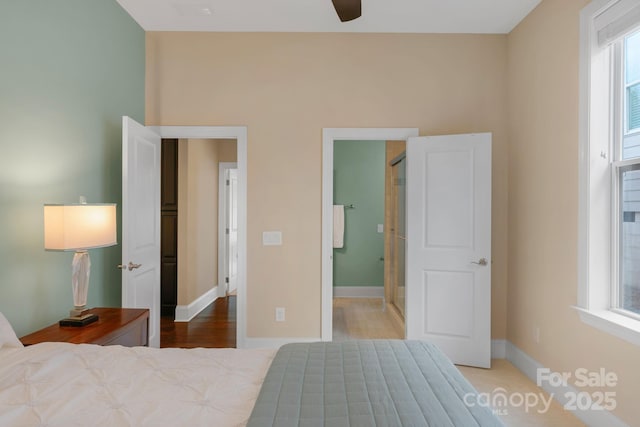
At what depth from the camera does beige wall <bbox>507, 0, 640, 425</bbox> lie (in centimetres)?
218

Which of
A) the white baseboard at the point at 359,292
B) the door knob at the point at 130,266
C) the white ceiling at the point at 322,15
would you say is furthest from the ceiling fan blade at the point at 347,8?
the white baseboard at the point at 359,292

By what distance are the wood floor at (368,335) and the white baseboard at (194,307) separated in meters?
0.07

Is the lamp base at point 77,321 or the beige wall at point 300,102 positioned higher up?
the beige wall at point 300,102

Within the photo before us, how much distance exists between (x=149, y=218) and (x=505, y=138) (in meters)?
3.20

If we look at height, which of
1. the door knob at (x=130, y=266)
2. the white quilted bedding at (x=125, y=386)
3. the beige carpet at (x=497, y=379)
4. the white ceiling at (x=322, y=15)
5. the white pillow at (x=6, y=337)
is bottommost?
the beige carpet at (x=497, y=379)

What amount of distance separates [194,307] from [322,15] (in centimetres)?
353

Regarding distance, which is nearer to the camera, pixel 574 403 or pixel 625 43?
pixel 625 43

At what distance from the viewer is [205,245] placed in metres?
4.78

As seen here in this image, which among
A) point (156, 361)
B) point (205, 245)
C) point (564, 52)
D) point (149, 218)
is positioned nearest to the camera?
point (156, 361)

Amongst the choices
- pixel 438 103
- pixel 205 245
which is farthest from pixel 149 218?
pixel 438 103

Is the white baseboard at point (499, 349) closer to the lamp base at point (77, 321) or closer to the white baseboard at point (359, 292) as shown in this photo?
the white baseboard at point (359, 292)

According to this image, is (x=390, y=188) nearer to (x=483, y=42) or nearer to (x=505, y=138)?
(x=505, y=138)

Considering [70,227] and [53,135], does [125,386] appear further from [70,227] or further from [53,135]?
[53,135]

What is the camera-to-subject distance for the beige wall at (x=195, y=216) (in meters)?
4.27
